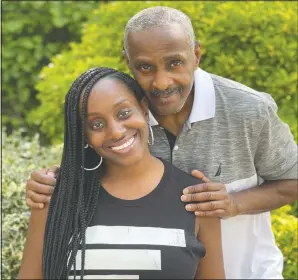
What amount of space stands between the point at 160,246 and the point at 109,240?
195 millimetres

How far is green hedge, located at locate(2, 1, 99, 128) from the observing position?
20.0 feet

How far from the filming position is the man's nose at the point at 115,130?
102 inches

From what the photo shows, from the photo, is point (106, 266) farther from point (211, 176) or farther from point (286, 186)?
point (286, 186)

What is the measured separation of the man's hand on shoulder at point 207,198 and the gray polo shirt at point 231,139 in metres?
0.19

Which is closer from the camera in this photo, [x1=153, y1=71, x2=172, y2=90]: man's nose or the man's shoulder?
[x1=153, y1=71, x2=172, y2=90]: man's nose

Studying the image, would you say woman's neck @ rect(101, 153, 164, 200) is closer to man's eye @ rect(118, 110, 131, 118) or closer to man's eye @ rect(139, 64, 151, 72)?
man's eye @ rect(118, 110, 131, 118)

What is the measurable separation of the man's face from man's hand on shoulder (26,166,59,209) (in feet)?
1.68

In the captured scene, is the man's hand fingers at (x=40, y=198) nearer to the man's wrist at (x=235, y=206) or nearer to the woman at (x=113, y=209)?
the woman at (x=113, y=209)

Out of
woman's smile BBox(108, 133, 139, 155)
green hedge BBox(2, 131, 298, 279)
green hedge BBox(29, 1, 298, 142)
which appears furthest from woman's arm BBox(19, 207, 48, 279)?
green hedge BBox(29, 1, 298, 142)

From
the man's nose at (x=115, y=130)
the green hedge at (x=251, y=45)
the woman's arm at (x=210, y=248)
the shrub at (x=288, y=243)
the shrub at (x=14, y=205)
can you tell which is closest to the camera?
the man's nose at (x=115, y=130)

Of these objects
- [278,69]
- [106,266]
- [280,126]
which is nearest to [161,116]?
[280,126]

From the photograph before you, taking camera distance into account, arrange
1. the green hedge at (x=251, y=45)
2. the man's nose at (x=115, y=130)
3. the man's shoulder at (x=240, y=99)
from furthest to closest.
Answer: the green hedge at (x=251, y=45) → the man's shoulder at (x=240, y=99) → the man's nose at (x=115, y=130)

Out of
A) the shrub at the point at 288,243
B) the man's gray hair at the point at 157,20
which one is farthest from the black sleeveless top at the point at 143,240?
the shrub at the point at 288,243

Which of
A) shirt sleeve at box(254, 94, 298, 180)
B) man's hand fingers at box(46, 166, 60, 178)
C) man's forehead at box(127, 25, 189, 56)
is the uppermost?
man's forehead at box(127, 25, 189, 56)
